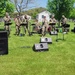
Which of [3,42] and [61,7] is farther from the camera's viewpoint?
[61,7]

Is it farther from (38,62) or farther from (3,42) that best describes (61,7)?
(38,62)

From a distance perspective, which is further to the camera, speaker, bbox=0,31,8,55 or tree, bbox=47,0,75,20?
tree, bbox=47,0,75,20

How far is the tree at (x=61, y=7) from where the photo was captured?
49.6m

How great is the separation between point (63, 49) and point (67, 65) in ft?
14.5

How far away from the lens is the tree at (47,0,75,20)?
49644 millimetres

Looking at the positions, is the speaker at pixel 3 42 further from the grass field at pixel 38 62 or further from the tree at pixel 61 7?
the tree at pixel 61 7

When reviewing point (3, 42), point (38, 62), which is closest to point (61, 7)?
point (3, 42)

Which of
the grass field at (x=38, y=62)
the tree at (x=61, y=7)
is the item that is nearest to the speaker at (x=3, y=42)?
the grass field at (x=38, y=62)

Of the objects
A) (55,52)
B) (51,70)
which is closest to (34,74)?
(51,70)

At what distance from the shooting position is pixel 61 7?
164ft

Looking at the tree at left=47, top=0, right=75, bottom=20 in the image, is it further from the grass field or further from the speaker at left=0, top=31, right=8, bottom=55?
the speaker at left=0, top=31, right=8, bottom=55

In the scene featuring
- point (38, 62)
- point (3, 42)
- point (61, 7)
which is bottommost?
point (38, 62)

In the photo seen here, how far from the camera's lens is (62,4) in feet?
165

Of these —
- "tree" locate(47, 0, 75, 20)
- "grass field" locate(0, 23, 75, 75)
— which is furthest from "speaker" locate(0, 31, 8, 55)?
"tree" locate(47, 0, 75, 20)
